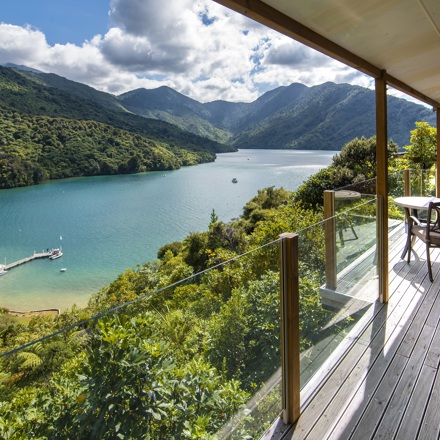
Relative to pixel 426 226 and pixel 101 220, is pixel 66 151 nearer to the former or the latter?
pixel 101 220

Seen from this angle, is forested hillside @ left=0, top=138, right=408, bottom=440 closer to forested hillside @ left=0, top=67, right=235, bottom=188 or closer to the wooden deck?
the wooden deck

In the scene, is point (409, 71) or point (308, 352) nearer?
point (308, 352)

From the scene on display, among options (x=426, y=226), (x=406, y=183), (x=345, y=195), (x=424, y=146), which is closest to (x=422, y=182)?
(x=406, y=183)

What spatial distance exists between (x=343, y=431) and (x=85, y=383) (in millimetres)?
1257

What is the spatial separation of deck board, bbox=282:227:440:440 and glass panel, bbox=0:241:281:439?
12.1 inches

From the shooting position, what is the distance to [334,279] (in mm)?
2238

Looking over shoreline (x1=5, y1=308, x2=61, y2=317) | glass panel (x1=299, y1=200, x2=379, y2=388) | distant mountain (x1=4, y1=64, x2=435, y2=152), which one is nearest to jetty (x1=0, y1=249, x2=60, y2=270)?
shoreline (x1=5, y1=308, x2=61, y2=317)

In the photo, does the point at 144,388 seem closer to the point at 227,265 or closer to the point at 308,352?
the point at 227,265

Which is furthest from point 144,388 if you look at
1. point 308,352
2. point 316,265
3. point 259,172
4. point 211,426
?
point 259,172

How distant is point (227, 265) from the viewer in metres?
1.32

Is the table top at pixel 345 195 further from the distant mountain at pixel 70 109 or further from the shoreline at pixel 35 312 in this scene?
the distant mountain at pixel 70 109

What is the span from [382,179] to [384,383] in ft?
5.56

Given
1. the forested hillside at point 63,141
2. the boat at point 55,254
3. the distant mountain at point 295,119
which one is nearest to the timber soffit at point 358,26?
the distant mountain at point 295,119

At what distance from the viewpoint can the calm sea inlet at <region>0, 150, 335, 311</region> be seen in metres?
22.9
